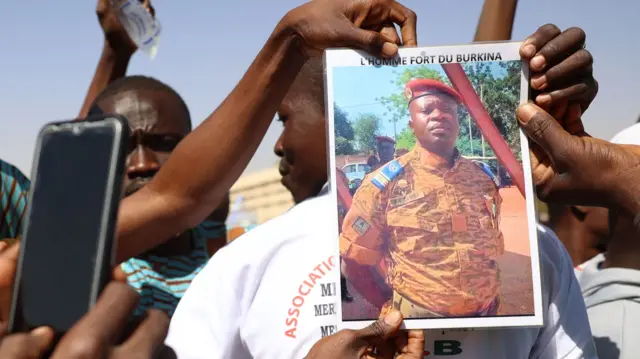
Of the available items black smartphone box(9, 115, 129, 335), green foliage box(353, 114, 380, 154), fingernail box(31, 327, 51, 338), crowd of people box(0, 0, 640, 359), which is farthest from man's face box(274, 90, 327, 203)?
fingernail box(31, 327, 51, 338)

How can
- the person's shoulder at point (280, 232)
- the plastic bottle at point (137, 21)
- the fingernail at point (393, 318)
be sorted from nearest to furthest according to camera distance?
the fingernail at point (393, 318), the person's shoulder at point (280, 232), the plastic bottle at point (137, 21)

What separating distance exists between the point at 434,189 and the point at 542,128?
231 mm

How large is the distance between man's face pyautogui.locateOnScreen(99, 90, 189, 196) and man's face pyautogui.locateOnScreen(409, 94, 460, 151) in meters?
1.60

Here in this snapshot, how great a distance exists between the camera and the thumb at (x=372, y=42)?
1.48m

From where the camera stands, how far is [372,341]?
4.76 ft

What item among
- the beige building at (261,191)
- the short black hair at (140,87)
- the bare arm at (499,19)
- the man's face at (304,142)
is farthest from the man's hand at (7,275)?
the beige building at (261,191)

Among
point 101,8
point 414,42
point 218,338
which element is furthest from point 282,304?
point 101,8

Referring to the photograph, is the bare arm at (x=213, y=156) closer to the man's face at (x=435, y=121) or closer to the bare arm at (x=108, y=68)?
the man's face at (x=435, y=121)

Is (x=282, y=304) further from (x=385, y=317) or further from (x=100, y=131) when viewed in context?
(x=100, y=131)

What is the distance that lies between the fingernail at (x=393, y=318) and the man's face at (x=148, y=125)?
1649mm

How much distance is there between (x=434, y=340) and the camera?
160 centimetres

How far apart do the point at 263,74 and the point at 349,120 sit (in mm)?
304

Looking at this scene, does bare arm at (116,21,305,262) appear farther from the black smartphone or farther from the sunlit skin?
the black smartphone

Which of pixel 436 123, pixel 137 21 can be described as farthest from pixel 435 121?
pixel 137 21
